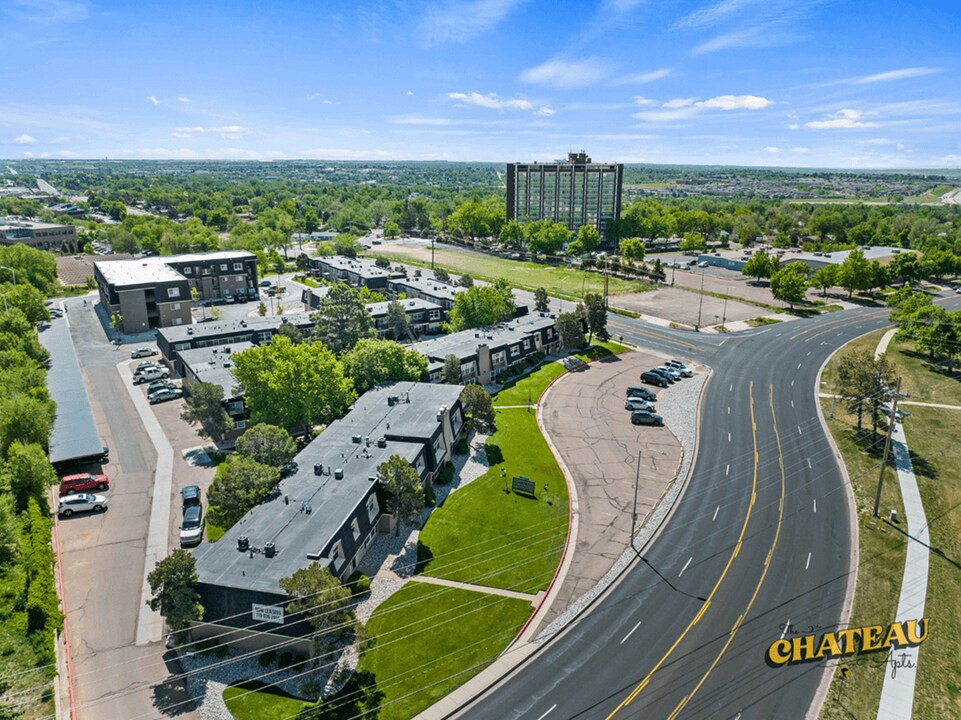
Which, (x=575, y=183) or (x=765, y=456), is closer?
(x=765, y=456)

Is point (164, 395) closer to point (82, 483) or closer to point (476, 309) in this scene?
point (82, 483)

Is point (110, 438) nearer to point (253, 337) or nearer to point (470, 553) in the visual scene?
point (253, 337)

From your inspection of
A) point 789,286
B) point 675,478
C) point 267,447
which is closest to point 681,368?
point 675,478

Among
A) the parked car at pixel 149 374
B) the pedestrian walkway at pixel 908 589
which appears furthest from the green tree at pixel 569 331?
the parked car at pixel 149 374

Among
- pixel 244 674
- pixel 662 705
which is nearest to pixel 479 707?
pixel 662 705

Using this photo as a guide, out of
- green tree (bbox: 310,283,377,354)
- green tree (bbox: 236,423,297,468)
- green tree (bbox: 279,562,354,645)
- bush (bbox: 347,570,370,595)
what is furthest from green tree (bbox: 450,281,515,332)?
green tree (bbox: 279,562,354,645)
